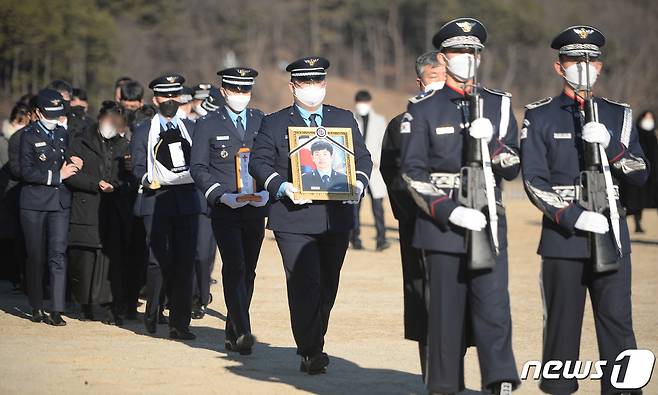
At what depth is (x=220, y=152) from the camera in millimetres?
11039

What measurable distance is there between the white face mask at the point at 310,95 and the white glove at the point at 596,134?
101 inches

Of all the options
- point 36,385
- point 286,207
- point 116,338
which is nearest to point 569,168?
point 286,207

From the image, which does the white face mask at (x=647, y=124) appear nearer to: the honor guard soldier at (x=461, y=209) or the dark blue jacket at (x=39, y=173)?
the dark blue jacket at (x=39, y=173)

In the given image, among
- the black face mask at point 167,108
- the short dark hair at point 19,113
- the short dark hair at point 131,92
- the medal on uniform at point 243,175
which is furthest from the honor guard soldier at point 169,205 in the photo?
the short dark hair at point 19,113

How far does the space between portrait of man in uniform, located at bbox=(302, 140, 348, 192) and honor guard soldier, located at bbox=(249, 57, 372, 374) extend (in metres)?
0.12

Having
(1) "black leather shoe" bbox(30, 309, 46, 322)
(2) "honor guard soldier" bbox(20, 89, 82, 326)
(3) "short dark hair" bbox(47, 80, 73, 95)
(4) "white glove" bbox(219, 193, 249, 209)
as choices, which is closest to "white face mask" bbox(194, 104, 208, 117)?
(3) "short dark hair" bbox(47, 80, 73, 95)

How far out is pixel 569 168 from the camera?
8203 millimetres

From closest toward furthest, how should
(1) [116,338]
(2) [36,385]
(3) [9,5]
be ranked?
(2) [36,385] → (1) [116,338] → (3) [9,5]

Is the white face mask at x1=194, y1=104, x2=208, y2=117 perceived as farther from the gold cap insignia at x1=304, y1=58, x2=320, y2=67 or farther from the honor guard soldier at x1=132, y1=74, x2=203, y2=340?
the gold cap insignia at x1=304, y1=58, x2=320, y2=67

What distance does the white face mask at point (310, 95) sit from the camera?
9969mm

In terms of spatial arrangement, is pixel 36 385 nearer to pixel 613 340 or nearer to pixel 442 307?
pixel 442 307

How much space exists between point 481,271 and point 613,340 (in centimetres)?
108

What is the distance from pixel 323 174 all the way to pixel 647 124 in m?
12.6

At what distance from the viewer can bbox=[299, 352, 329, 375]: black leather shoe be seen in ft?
31.7
